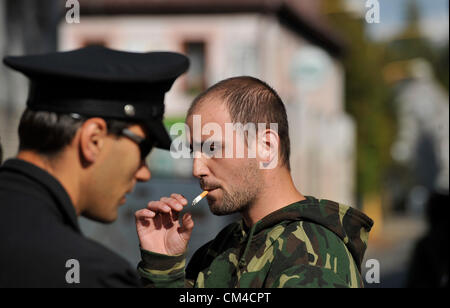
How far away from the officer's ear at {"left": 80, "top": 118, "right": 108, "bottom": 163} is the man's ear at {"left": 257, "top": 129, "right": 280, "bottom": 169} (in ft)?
1.71

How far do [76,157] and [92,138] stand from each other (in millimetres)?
77

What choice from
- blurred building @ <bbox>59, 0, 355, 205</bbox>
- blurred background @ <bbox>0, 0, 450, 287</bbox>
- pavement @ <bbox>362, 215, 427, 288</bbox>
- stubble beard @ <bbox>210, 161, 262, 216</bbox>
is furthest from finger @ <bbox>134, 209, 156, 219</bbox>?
blurred building @ <bbox>59, 0, 355, 205</bbox>

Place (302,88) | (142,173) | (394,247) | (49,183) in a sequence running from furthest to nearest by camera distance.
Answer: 1. (394,247)
2. (302,88)
3. (142,173)
4. (49,183)

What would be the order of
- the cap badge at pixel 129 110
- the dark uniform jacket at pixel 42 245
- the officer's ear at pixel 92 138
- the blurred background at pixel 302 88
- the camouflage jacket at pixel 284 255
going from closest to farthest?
the dark uniform jacket at pixel 42 245 < the camouflage jacket at pixel 284 255 < the officer's ear at pixel 92 138 < the cap badge at pixel 129 110 < the blurred background at pixel 302 88

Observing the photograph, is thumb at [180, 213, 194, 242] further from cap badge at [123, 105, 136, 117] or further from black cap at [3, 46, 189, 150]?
cap badge at [123, 105, 136, 117]

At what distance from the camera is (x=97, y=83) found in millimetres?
2338

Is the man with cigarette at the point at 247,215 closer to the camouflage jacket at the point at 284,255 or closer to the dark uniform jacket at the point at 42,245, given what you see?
the camouflage jacket at the point at 284,255

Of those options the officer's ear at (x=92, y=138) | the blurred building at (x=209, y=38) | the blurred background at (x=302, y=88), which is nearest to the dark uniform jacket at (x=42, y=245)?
the officer's ear at (x=92, y=138)

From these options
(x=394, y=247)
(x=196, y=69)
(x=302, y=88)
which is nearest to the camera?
(x=302, y=88)

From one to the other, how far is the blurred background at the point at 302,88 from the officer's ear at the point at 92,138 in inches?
74.9

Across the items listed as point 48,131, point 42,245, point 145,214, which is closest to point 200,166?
point 145,214

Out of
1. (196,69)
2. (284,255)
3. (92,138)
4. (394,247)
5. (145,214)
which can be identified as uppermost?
(196,69)

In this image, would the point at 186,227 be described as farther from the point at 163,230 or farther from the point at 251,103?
the point at 251,103

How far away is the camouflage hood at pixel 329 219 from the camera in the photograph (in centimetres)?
233
